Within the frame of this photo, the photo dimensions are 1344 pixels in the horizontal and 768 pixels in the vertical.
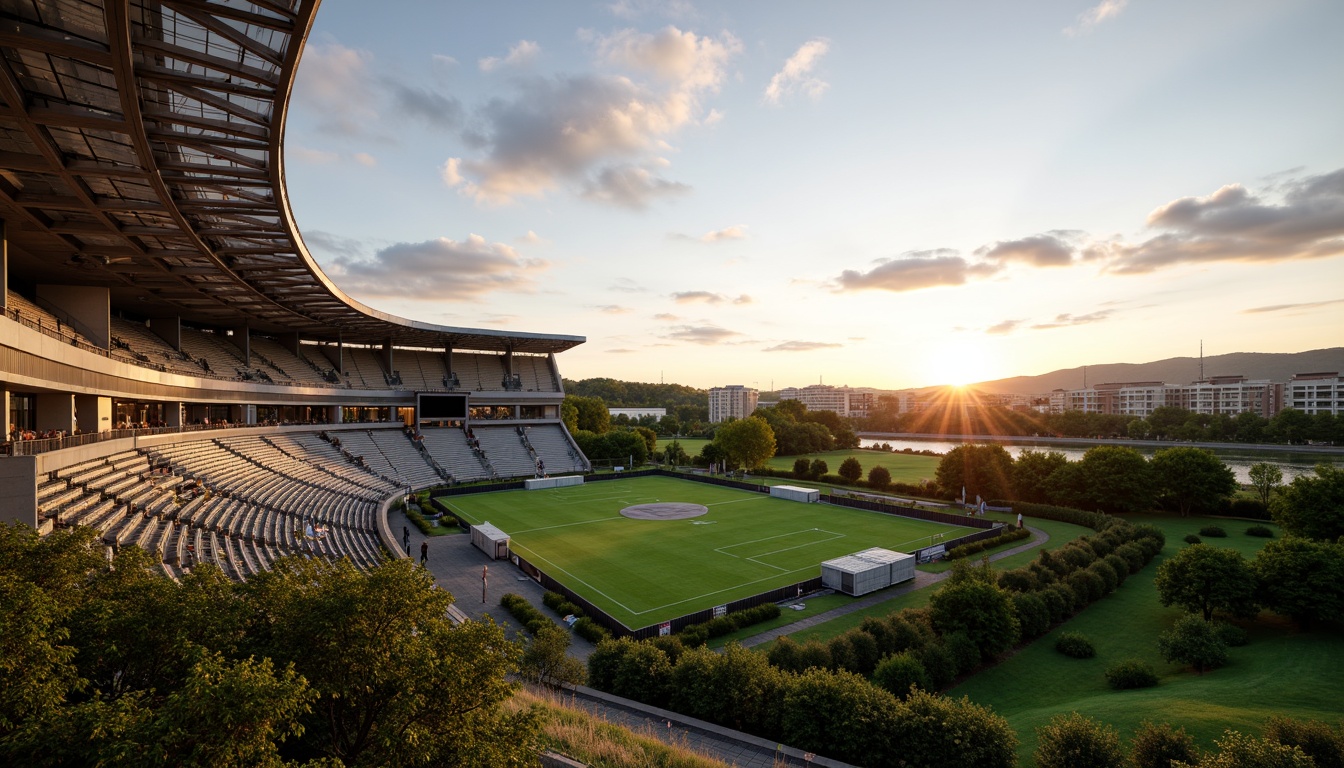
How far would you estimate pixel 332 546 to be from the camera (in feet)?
94.6

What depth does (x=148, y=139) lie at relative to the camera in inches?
667

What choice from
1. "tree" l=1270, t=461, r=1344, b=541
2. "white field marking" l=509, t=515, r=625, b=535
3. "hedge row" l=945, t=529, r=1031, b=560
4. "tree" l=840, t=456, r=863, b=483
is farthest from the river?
"white field marking" l=509, t=515, r=625, b=535

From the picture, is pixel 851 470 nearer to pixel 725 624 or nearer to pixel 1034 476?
pixel 1034 476

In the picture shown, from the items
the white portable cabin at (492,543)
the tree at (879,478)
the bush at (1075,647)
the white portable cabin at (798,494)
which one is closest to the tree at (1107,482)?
the tree at (879,478)

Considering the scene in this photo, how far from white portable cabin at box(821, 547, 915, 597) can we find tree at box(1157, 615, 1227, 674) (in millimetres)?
11086

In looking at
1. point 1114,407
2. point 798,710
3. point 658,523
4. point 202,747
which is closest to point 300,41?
point 202,747

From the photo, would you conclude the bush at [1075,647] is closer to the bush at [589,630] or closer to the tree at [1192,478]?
the bush at [589,630]

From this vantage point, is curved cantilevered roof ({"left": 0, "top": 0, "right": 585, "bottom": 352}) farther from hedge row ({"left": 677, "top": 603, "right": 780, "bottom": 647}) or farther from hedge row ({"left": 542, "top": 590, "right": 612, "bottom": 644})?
hedge row ({"left": 677, "top": 603, "right": 780, "bottom": 647})

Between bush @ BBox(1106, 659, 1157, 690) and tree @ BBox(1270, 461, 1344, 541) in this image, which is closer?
bush @ BBox(1106, 659, 1157, 690)

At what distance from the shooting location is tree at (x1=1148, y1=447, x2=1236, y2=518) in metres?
46.7

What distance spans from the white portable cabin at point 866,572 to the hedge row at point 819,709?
12.0 m

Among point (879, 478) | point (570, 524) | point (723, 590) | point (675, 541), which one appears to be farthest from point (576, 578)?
point (879, 478)

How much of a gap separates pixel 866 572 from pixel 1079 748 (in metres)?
16.7

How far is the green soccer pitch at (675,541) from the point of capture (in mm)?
29797
